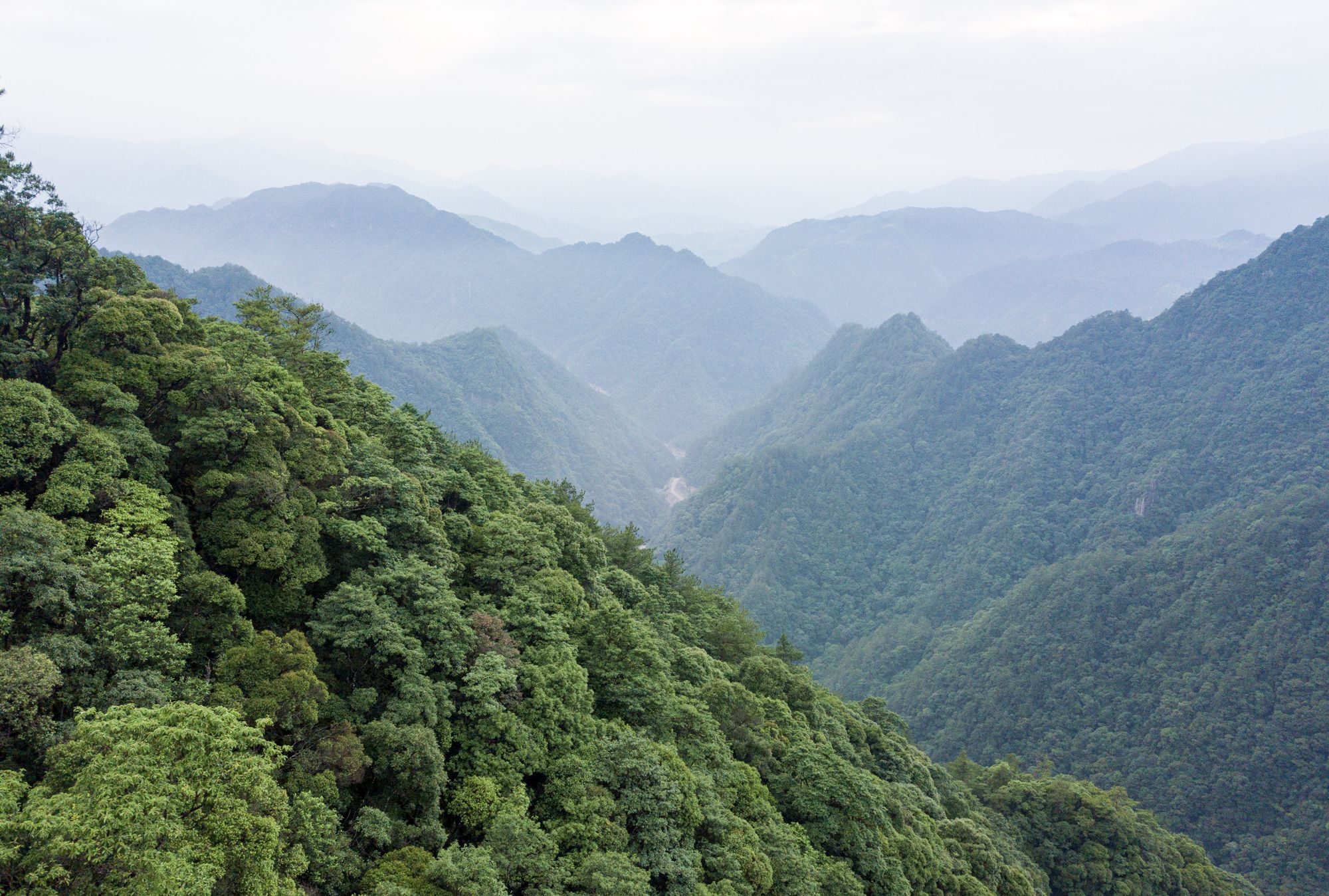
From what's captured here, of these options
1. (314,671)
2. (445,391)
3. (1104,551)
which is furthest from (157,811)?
(445,391)

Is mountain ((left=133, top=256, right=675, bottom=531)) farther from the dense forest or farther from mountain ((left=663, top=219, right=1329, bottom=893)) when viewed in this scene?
the dense forest

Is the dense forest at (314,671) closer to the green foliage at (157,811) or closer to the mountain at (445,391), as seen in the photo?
the green foliage at (157,811)

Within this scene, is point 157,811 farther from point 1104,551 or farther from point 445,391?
point 445,391

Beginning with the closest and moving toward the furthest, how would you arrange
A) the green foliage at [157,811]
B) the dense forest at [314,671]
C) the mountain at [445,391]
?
the green foliage at [157,811] → the dense forest at [314,671] → the mountain at [445,391]

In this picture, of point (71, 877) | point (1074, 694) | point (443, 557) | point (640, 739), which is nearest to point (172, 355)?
point (443, 557)

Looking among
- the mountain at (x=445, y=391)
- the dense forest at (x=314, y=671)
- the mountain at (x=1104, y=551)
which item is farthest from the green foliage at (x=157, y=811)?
the mountain at (x=445, y=391)

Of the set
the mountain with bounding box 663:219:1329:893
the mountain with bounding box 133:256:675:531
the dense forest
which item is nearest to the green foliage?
the dense forest

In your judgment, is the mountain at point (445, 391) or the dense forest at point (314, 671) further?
the mountain at point (445, 391)
